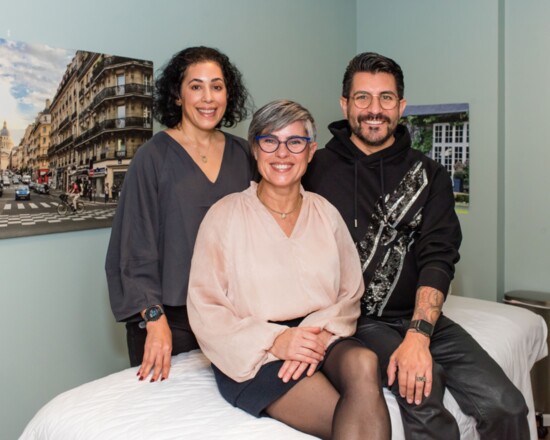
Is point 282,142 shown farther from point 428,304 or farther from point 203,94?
point 428,304

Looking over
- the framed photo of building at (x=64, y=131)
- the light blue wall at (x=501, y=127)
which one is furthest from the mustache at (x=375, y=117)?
the light blue wall at (x=501, y=127)

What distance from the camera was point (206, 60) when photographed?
182 centimetres

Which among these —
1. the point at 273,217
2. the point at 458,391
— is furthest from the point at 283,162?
the point at 458,391

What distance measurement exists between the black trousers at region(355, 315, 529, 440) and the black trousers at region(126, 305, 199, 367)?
583 millimetres

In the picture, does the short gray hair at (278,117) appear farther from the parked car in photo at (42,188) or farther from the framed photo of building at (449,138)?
the framed photo of building at (449,138)

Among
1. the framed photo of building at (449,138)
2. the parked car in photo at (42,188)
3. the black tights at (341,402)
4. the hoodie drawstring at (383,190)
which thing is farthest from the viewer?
the framed photo of building at (449,138)

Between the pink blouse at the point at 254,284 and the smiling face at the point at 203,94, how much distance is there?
1.20ft

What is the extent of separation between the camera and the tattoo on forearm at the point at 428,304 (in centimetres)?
168

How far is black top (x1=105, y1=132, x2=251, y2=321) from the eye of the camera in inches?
67.0

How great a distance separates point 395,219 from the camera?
6.05 feet

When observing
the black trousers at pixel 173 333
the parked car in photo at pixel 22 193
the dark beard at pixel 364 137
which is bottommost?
the black trousers at pixel 173 333

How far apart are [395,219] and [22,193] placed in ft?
4.41

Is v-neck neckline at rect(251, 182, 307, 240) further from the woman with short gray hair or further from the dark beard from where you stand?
the dark beard

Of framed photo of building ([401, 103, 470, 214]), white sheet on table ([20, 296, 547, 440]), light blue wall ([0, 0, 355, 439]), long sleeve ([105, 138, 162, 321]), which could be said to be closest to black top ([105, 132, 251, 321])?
long sleeve ([105, 138, 162, 321])
